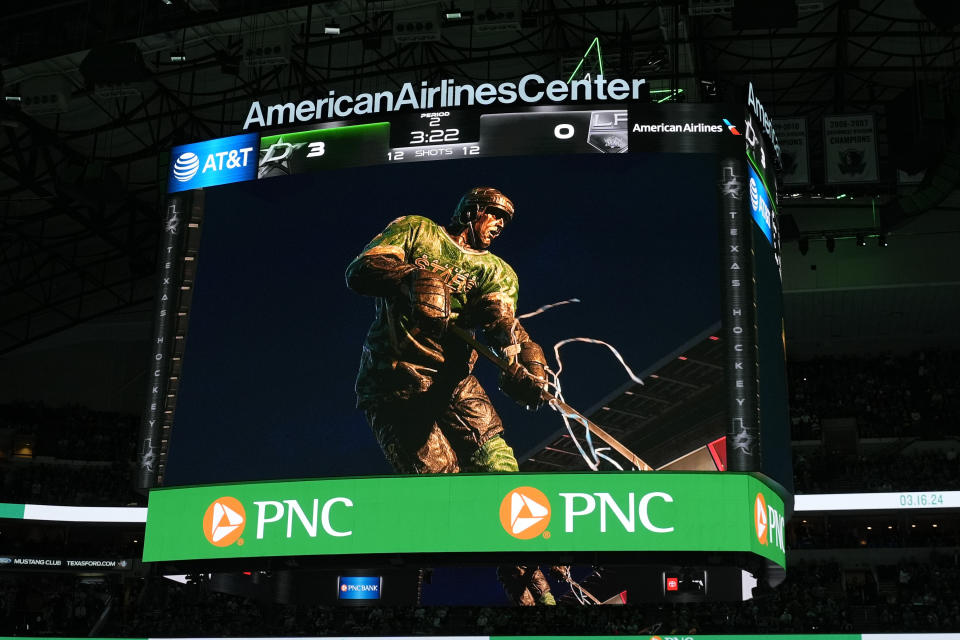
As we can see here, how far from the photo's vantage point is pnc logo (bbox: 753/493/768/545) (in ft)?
59.4

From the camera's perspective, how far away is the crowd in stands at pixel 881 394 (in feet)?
133

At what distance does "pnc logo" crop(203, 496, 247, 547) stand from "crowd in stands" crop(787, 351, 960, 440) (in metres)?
26.8

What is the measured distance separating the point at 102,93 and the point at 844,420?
26.3 meters

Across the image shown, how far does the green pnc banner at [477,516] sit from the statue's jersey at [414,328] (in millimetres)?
1617

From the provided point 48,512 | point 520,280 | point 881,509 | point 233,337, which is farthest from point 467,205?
point 48,512

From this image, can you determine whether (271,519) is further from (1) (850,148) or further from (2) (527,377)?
(1) (850,148)

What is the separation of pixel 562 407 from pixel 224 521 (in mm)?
5581

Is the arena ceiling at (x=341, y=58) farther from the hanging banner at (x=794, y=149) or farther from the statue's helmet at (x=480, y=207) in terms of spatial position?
the statue's helmet at (x=480, y=207)

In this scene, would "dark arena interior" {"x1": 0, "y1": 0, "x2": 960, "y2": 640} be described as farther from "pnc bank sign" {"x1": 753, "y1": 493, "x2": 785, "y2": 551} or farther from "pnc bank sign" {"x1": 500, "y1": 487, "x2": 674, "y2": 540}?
"pnc bank sign" {"x1": 753, "y1": 493, "x2": 785, "y2": 551}

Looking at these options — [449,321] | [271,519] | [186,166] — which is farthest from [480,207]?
[271,519]

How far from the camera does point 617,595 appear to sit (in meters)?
21.3

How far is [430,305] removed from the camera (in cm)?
1934

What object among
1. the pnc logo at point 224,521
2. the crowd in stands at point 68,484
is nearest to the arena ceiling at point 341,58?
the pnc logo at point 224,521

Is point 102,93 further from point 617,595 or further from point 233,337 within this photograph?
point 617,595
